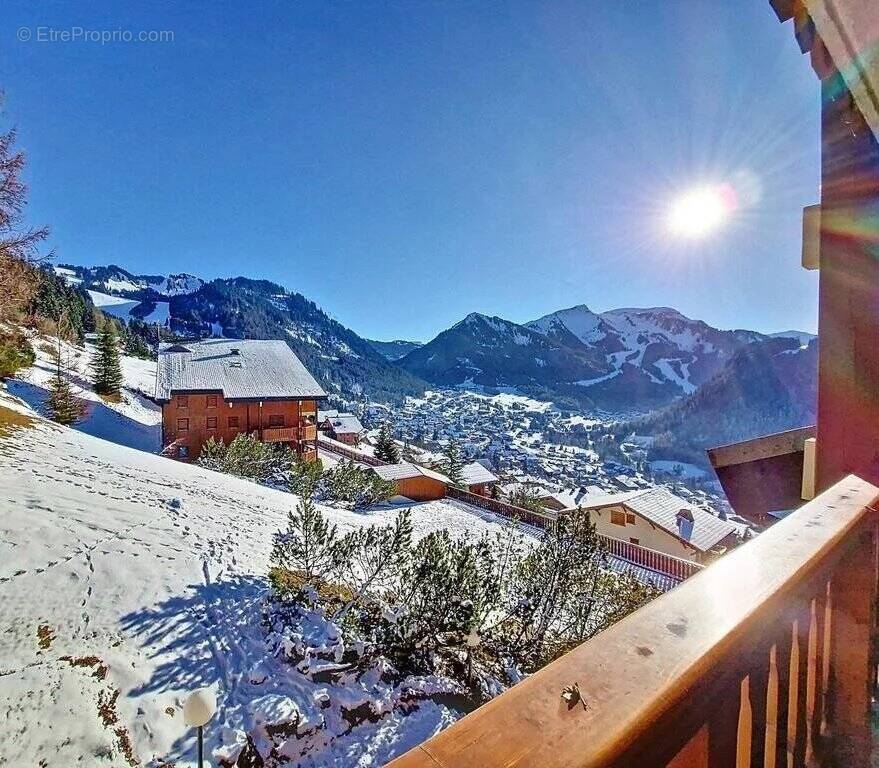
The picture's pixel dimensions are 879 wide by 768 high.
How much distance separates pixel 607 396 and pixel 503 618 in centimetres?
18415

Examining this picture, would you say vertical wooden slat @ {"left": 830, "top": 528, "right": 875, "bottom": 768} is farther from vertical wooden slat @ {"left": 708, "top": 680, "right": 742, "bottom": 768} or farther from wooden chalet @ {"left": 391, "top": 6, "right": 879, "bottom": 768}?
vertical wooden slat @ {"left": 708, "top": 680, "right": 742, "bottom": 768}

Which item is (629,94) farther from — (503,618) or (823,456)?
(503,618)

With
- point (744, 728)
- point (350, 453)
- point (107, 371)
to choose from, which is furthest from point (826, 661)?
point (107, 371)

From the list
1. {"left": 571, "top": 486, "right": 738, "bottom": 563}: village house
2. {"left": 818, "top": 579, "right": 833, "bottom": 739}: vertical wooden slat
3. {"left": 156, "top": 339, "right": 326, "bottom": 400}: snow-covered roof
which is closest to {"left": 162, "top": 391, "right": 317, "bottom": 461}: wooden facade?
{"left": 156, "top": 339, "right": 326, "bottom": 400}: snow-covered roof

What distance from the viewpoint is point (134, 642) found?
4.37 m

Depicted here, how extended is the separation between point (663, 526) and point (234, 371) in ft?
65.5

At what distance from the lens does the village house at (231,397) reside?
19328 mm

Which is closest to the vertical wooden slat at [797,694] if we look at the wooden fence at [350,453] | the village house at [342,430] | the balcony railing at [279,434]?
the balcony railing at [279,434]

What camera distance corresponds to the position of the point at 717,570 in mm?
896

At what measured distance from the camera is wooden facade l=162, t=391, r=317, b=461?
63.2 ft

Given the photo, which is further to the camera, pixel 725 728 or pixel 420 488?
pixel 420 488

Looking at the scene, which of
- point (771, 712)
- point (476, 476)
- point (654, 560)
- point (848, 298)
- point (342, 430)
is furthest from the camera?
point (342, 430)

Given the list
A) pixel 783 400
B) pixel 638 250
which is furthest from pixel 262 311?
pixel 783 400

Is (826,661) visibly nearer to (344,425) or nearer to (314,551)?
(314,551)
